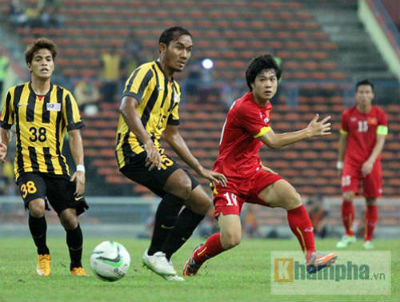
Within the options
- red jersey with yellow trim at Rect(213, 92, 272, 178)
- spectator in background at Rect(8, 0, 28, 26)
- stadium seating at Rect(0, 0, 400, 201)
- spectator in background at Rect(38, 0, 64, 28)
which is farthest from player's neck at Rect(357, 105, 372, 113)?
spectator in background at Rect(8, 0, 28, 26)

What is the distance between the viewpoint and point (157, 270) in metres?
7.29

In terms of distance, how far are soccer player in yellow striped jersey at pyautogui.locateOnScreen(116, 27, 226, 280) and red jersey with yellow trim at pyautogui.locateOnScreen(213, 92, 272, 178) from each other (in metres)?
0.26

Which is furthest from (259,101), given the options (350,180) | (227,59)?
(227,59)

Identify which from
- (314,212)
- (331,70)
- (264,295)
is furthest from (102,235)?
(264,295)

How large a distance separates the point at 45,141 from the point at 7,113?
423mm

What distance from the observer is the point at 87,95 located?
20500mm

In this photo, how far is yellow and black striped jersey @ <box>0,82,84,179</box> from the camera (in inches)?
301

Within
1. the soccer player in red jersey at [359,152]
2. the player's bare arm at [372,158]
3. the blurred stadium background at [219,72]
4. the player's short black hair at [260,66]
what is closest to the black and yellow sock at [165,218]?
the player's short black hair at [260,66]

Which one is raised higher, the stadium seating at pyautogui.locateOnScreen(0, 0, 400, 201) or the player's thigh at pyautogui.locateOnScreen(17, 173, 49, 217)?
the stadium seating at pyautogui.locateOnScreen(0, 0, 400, 201)

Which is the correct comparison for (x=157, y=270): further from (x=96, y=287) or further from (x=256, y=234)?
(x=256, y=234)

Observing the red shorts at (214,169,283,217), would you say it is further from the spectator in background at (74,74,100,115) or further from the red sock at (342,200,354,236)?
the spectator in background at (74,74,100,115)

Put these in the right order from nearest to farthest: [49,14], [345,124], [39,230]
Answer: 1. [39,230]
2. [345,124]
3. [49,14]

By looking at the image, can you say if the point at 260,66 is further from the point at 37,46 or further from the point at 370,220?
the point at 370,220

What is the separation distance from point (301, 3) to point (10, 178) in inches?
419
